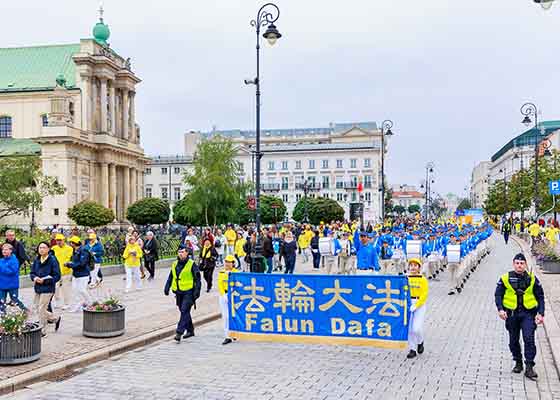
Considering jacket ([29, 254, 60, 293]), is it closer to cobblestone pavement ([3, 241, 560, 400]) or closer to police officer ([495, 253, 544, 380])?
cobblestone pavement ([3, 241, 560, 400])

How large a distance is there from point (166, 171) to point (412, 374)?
10368 cm

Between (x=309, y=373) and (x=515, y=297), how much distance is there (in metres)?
3.14

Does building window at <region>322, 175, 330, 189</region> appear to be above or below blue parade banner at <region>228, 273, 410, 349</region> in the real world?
above

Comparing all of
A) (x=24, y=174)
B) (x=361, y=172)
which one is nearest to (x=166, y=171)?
(x=361, y=172)

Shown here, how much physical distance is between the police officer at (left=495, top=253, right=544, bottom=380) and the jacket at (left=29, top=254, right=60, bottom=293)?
25.7ft

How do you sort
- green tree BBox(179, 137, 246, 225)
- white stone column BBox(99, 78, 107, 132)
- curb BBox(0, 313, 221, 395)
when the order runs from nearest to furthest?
curb BBox(0, 313, 221, 395) < green tree BBox(179, 137, 246, 225) < white stone column BBox(99, 78, 107, 132)

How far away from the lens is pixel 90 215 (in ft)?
189

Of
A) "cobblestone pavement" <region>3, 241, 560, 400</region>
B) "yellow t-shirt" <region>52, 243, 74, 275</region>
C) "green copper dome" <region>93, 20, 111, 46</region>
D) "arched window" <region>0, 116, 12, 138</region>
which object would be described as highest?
"green copper dome" <region>93, 20, 111, 46</region>

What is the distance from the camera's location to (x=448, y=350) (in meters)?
10.4

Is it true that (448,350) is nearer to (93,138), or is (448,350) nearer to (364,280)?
(364,280)

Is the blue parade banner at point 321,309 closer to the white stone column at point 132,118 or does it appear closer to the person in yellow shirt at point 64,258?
the person in yellow shirt at point 64,258

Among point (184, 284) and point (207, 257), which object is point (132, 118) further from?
point (184, 284)

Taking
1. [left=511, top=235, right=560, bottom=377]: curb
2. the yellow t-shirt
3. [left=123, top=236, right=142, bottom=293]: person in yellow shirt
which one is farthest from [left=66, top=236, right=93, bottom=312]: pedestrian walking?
[left=511, top=235, right=560, bottom=377]: curb

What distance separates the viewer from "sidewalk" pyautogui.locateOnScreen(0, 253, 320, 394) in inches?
360
